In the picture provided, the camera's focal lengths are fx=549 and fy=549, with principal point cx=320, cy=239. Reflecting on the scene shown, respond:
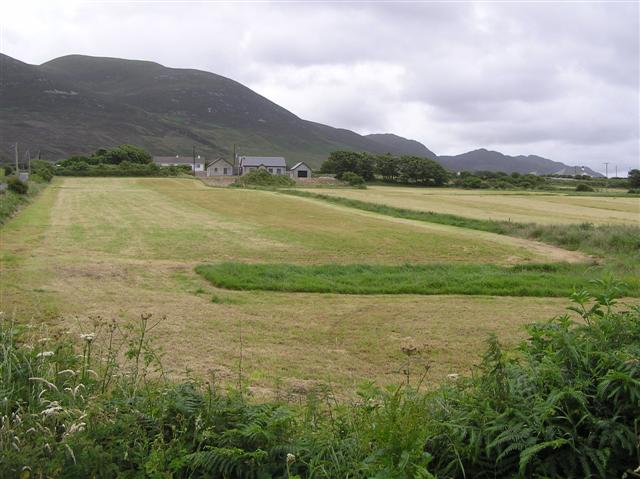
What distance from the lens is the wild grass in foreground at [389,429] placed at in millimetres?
3070

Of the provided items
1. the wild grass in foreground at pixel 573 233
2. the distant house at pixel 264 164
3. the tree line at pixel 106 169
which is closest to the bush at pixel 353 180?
the tree line at pixel 106 169

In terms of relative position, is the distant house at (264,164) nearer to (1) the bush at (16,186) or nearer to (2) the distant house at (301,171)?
(2) the distant house at (301,171)

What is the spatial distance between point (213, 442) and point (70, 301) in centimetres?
912

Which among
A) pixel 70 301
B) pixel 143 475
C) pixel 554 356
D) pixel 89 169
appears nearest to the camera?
pixel 143 475

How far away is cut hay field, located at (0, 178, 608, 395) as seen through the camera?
8.05m

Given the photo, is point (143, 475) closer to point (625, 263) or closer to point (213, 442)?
point (213, 442)

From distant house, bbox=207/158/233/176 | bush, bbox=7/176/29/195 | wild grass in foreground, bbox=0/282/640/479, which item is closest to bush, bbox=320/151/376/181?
distant house, bbox=207/158/233/176

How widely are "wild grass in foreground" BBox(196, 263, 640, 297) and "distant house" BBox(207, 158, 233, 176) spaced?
10321cm

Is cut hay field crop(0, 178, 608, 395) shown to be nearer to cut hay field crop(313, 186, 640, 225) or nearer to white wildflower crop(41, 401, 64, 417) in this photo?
white wildflower crop(41, 401, 64, 417)

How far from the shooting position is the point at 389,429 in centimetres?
317

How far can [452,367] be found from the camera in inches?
310

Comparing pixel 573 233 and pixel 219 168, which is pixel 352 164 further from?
pixel 573 233

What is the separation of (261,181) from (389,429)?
7705cm

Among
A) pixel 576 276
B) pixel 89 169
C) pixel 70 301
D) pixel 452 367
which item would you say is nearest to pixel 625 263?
pixel 576 276
